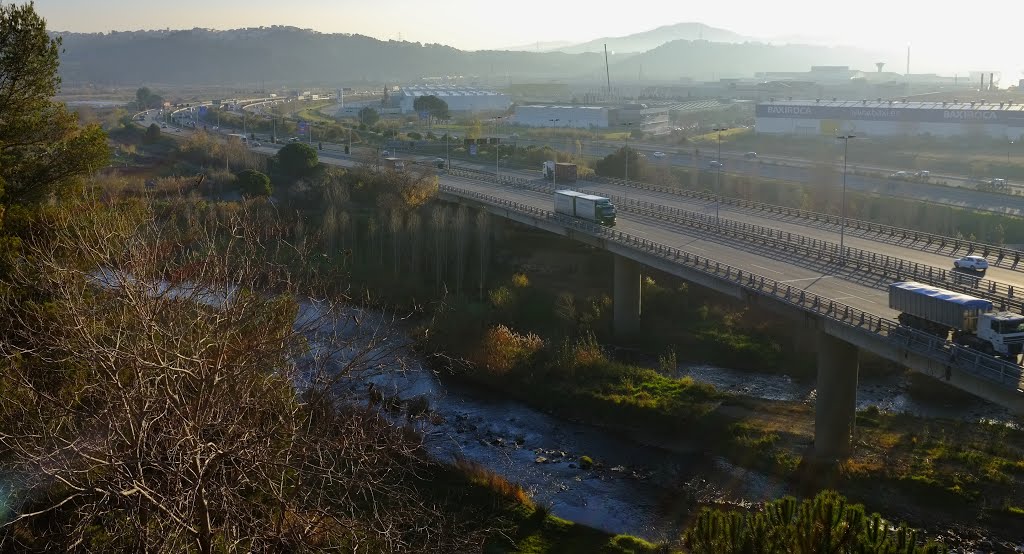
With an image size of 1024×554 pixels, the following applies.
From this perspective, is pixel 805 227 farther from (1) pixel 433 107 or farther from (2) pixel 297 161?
(1) pixel 433 107

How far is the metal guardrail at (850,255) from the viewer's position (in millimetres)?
28344

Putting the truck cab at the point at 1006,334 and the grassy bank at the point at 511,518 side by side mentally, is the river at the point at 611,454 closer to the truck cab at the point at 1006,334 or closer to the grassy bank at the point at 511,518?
the grassy bank at the point at 511,518

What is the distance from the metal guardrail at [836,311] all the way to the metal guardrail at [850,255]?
376cm

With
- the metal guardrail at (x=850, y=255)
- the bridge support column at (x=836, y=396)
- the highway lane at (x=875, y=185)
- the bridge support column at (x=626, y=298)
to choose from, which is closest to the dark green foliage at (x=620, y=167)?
the highway lane at (x=875, y=185)

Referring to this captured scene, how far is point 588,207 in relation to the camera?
42.8m

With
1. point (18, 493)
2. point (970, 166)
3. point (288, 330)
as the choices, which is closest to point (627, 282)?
point (288, 330)

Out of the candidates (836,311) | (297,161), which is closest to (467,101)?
(297,161)

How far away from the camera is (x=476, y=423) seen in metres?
31.4

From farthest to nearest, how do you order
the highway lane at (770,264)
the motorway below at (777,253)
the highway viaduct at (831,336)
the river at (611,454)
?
1. the motorway below at (777,253)
2. the highway lane at (770,264)
3. the river at (611,454)
4. the highway viaduct at (831,336)

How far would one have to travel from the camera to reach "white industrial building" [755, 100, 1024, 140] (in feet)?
265

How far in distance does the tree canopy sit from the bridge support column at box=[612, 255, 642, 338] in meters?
24.2

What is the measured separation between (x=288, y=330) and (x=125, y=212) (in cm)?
725

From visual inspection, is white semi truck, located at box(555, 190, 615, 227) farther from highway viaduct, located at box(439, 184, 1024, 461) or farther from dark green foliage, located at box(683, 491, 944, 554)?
dark green foliage, located at box(683, 491, 944, 554)

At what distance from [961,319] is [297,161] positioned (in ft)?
159
